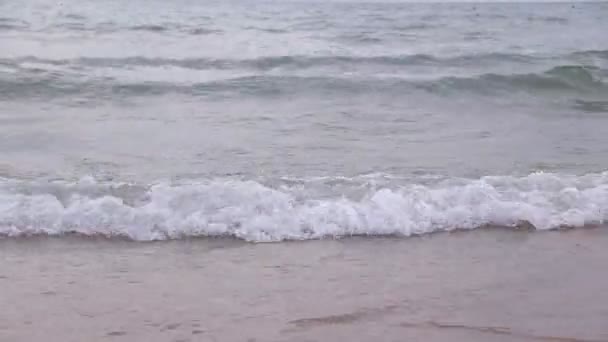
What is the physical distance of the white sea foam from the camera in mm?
5586

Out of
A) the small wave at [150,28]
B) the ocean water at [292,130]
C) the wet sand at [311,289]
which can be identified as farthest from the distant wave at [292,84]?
the wet sand at [311,289]

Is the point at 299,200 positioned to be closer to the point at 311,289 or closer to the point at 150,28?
the point at 311,289

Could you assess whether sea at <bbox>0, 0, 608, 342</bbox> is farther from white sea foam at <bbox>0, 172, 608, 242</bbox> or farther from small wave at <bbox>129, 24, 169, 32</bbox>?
small wave at <bbox>129, 24, 169, 32</bbox>

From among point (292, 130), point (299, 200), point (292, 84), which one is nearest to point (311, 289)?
point (299, 200)

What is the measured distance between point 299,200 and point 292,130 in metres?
3.07

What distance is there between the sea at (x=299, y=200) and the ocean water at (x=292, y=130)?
3 cm

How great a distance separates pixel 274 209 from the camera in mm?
5891

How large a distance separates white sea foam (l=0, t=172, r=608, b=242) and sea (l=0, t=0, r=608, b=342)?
17mm

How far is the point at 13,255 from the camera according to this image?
5039mm

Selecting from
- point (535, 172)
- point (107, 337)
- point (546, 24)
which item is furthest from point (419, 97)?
point (546, 24)

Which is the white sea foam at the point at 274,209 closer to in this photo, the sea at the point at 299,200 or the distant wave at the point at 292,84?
the sea at the point at 299,200

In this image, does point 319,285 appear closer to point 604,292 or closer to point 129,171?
point 604,292

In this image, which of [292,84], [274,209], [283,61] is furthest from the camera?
[283,61]

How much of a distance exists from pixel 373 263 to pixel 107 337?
1728 mm
